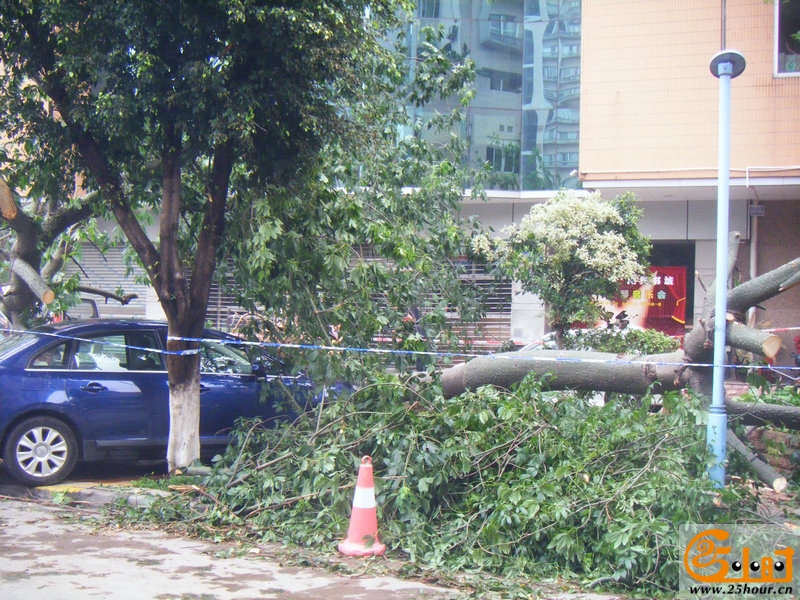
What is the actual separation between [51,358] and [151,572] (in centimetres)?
331

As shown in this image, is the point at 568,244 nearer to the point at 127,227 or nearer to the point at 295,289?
the point at 295,289

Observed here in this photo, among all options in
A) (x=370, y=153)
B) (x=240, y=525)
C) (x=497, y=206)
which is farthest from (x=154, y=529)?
(x=497, y=206)

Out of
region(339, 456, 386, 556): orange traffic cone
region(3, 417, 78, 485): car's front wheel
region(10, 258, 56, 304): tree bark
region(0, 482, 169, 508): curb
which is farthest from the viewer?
region(10, 258, 56, 304): tree bark

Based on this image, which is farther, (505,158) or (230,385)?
(505,158)

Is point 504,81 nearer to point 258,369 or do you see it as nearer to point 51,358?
point 258,369

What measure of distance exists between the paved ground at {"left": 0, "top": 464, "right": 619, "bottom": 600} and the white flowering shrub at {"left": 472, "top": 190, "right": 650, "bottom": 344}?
6.58 m

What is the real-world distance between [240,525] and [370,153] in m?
4.39

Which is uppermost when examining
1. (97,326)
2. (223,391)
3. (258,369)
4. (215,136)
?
(215,136)

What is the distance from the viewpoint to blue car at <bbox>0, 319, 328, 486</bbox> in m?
7.66

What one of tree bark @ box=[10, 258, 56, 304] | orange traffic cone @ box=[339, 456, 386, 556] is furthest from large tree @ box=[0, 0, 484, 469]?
orange traffic cone @ box=[339, 456, 386, 556]

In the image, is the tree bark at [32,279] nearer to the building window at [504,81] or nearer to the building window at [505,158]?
the building window at [505,158]

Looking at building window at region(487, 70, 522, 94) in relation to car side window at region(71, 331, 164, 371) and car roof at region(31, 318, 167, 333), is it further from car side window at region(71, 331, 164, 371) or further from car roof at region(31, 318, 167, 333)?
car side window at region(71, 331, 164, 371)

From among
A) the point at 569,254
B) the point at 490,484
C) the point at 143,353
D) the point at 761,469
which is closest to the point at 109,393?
the point at 143,353

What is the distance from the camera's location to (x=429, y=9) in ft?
61.3
